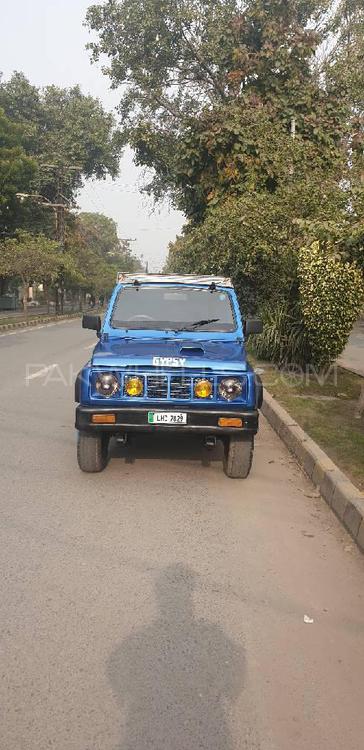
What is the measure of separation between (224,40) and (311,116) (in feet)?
28.5

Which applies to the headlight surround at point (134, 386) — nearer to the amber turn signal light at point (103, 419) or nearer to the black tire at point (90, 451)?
the amber turn signal light at point (103, 419)

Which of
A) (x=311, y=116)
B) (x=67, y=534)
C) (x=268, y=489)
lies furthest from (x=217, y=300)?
(x=311, y=116)

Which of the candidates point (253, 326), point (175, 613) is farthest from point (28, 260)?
point (175, 613)

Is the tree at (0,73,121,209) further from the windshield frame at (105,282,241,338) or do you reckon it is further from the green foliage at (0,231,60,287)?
the windshield frame at (105,282,241,338)

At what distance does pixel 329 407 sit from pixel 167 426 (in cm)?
439

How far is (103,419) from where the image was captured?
545cm

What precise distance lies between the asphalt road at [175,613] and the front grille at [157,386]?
0.82 m

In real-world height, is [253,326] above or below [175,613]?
above

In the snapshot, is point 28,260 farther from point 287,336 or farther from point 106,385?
point 106,385

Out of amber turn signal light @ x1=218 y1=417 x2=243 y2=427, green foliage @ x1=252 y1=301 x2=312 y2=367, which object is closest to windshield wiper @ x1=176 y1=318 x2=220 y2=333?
amber turn signal light @ x1=218 y1=417 x2=243 y2=427

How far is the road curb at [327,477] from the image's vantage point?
183 inches

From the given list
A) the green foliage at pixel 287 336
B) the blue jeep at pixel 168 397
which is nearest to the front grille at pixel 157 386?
the blue jeep at pixel 168 397

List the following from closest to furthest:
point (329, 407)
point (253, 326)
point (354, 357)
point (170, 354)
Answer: point (170, 354), point (253, 326), point (329, 407), point (354, 357)

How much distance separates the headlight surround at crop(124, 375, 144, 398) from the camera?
5.56 metres
